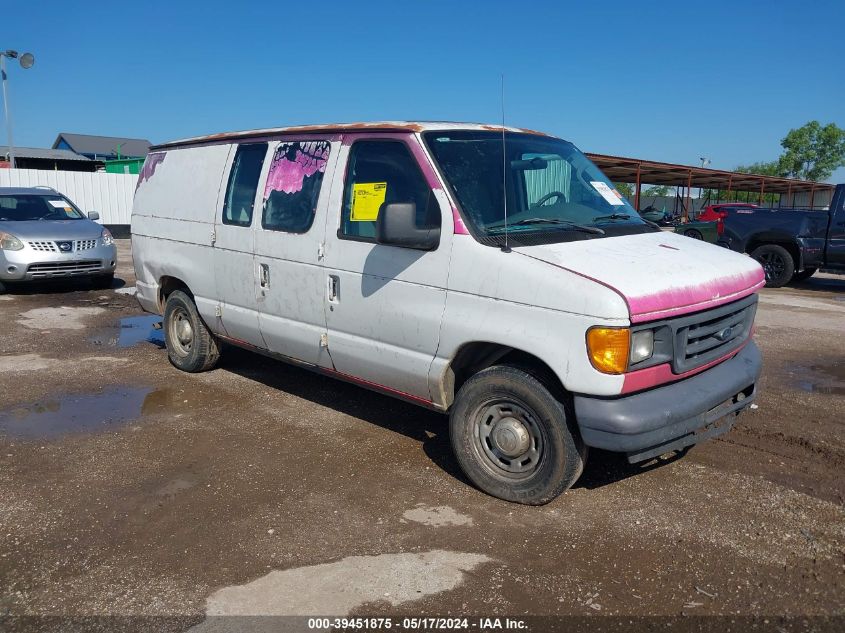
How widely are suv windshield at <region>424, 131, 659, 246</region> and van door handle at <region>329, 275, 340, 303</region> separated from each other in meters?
1.08

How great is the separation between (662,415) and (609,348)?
1.57 ft

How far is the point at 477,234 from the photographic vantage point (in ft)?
12.8

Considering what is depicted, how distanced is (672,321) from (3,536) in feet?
12.0

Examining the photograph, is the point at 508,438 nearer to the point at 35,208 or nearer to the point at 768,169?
the point at 35,208

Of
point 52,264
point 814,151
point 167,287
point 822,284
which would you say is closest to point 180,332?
point 167,287

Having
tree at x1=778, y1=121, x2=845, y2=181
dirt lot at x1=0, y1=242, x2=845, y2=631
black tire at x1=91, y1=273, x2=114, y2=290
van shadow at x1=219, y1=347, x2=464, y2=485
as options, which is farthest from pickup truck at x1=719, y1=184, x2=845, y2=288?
tree at x1=778, y1=121, x2=845, y2=181

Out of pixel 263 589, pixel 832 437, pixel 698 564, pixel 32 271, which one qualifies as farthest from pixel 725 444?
pixel 32 271

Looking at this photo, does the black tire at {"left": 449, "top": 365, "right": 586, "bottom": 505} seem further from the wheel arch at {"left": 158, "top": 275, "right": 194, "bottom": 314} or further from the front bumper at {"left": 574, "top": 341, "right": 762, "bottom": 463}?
the wheel arch at {"left": 158, "top": 275, "right": 194, "bottom": 314}

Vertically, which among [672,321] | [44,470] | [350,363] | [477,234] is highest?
[477,234]

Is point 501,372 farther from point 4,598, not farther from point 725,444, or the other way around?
point 4,598

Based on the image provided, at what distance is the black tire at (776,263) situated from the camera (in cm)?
1272

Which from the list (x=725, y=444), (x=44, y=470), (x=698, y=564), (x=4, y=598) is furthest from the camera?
(x=725, y=444)

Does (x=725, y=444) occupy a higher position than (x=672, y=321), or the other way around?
(x=672, y=321)

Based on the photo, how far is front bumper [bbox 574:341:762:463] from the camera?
3.42m
